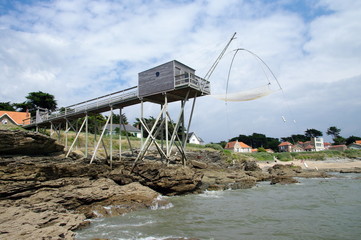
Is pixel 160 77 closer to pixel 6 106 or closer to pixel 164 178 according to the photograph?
pixel 164 178

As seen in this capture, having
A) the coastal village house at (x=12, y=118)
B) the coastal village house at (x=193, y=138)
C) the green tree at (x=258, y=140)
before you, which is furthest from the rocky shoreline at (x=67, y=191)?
the green tree at (x=258, y=140)

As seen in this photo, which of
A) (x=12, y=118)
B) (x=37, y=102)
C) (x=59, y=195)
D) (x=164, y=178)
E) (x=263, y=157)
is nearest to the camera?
(x=59, y=195)

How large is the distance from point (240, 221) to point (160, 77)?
13.2 metres

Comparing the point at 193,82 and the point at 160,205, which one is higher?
the point at 193,82

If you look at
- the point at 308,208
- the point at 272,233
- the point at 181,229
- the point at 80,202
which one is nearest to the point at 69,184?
the point at 80,202

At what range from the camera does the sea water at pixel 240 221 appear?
8.70 metres

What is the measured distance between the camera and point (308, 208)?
42.6ft

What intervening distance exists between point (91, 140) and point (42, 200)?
27160mm

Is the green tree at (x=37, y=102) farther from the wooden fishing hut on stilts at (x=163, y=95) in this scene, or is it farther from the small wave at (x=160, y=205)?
the small wave at (x=160, y=205)

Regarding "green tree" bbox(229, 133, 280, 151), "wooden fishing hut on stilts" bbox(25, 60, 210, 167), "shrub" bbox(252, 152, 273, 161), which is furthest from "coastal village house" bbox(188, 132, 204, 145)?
"wooden fishing hut on stilts" bbox(25, 60, 210, 167)

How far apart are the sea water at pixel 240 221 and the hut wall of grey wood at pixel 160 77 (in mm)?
9294

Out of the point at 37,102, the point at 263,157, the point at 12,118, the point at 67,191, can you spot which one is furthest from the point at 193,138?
the point at 67,191

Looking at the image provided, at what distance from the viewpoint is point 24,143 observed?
16109 mm

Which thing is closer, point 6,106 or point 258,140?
point 6,106
